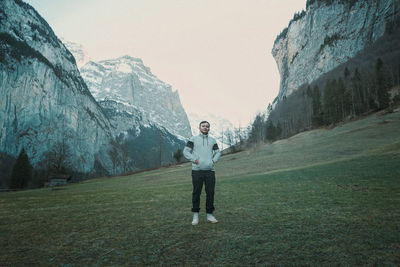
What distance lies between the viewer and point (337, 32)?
16975cm

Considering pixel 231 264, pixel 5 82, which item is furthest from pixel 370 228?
pixel 5 82

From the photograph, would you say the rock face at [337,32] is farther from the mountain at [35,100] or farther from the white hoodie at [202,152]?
the white hoodie at [202,152]

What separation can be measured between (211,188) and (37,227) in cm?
446

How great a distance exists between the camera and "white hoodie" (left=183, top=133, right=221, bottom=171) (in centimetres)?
685

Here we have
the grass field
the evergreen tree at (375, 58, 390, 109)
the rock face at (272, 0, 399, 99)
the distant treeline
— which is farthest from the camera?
the rock face at (272, 0, 399, 99)

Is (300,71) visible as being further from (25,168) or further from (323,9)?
(25,168)

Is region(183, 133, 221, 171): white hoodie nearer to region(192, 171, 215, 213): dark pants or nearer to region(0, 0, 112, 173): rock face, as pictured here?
region(192, 171, 215, 213): dark pants

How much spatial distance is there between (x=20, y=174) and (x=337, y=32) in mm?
187616

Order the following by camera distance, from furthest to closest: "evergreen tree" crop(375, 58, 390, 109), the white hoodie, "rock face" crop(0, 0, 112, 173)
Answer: "rock face" crop(0, 0, 112, 173)
"evergreen tree" crop(375, 58, 390, 109)
the white hoodie

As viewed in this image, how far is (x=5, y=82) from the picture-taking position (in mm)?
141000

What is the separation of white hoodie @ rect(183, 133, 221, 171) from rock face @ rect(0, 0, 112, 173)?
482 feet

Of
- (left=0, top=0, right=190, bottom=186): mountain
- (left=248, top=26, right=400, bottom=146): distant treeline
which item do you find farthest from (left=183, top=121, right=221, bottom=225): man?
(left=0, top=0, right=190, bottom=186): mountain

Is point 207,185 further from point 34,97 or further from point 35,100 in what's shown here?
point 34,97

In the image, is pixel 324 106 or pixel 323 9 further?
pixel 323 9
